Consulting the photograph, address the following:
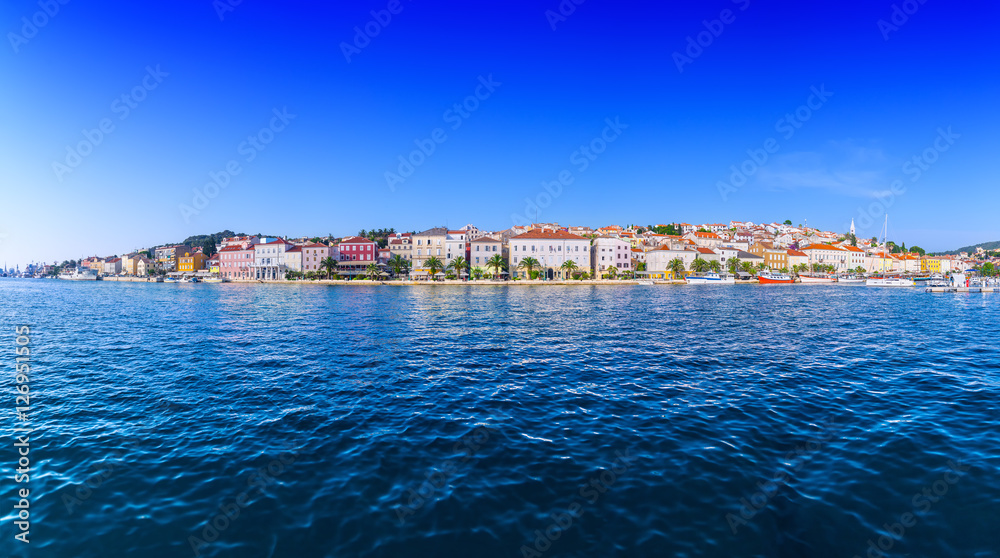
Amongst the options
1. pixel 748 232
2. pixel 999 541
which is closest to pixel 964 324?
pixel 999 541

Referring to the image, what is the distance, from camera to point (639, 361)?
698 inches

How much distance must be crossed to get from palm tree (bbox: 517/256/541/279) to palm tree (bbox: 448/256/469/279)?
14.3 metres

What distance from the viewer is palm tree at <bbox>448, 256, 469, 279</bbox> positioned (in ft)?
342

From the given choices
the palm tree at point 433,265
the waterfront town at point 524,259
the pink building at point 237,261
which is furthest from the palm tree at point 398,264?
the pink building at point 237,261

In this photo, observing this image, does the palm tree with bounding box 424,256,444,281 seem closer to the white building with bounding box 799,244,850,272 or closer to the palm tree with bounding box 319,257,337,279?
the palm tree with bounding box 319,257,337,279

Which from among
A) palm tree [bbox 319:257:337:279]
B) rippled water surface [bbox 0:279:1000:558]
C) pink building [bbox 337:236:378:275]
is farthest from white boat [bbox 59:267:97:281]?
rippled water surface [bbox 0:279:1000:558]

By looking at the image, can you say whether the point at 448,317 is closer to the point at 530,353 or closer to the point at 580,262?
the point at 530,353

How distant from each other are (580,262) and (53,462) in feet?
355

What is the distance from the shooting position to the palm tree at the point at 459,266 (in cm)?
10427

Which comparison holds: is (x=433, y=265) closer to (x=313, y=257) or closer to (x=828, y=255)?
(x=313, y=257)

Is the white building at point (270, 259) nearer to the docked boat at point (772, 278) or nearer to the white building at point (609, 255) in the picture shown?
the white building at point (609, 255)

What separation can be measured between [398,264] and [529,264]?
1374 inches

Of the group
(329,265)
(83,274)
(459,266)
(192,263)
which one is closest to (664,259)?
(459,266)

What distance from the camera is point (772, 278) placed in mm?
119875
